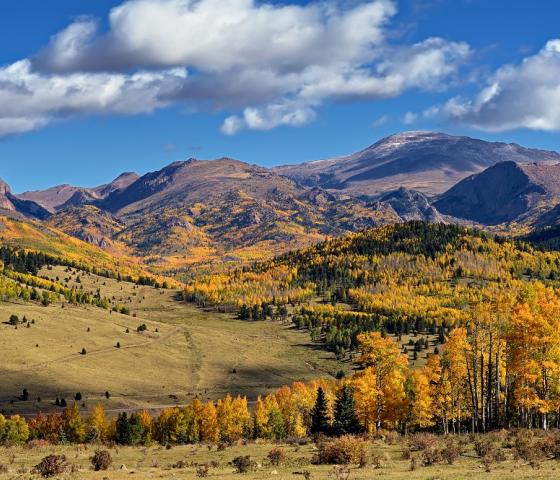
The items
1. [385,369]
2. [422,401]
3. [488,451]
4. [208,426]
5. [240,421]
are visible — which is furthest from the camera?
[240,421]

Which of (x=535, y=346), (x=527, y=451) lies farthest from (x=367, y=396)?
(x=527, y=451)

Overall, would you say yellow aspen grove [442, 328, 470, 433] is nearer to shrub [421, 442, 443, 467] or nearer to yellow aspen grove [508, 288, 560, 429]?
yellow aspen grove [508, 288, 560, 429]

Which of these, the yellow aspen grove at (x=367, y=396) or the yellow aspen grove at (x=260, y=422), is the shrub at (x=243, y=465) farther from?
the yellow aspen grove at (x=260, y=422)

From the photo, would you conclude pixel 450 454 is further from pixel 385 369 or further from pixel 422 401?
pixel 422 401

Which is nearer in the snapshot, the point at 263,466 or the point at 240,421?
the point at 263,466

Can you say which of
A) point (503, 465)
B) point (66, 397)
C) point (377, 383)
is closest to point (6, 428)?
point (66, 397)

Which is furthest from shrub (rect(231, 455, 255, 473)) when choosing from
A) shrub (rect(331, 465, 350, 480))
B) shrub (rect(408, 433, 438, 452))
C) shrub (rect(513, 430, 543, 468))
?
shrub (rect(513, 430, 543, 468))

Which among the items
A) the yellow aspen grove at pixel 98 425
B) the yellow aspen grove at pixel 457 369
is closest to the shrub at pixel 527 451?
the yellow aspen grove at pixel 457 369

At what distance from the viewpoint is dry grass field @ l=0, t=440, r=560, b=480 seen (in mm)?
34750

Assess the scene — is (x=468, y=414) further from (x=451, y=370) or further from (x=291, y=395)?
(x=291, y=395)

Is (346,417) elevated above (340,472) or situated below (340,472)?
below

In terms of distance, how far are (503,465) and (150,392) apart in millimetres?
161188

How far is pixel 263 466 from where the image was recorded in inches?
1654

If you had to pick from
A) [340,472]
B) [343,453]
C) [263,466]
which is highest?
[340,472]
